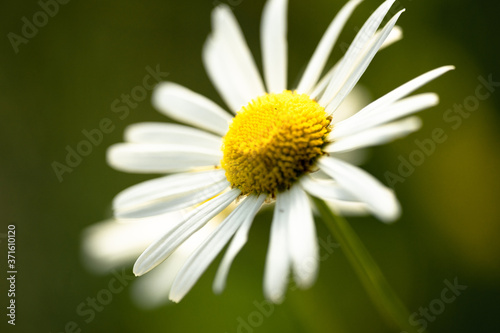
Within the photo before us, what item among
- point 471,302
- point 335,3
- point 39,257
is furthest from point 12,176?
point 471,302

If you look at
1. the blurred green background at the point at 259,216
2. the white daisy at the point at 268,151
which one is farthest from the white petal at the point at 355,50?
the blurred green background at the point at 259,216

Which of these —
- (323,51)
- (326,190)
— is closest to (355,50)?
(323,51)

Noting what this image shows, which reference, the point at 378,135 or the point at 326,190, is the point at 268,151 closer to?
the point at 326,190

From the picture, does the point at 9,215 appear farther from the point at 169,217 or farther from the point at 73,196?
the point at 169,217

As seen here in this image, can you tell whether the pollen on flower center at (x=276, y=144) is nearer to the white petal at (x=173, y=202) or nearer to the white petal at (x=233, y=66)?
the white petal at (x=173, y=202)

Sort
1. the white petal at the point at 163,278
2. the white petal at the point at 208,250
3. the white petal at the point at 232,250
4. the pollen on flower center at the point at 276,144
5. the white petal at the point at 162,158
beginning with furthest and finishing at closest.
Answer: the white petal at the point at 163,278
the white petal at the point at 162,158
the pollen on flower center at the point at 276,144
the white petal at the point at 208,250
the white petal at the point at 232,250

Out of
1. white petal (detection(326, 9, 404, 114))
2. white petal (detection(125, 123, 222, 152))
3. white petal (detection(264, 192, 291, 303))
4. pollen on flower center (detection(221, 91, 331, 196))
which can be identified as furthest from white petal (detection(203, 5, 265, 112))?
white petal (detection(264, 192, 291, 303))
